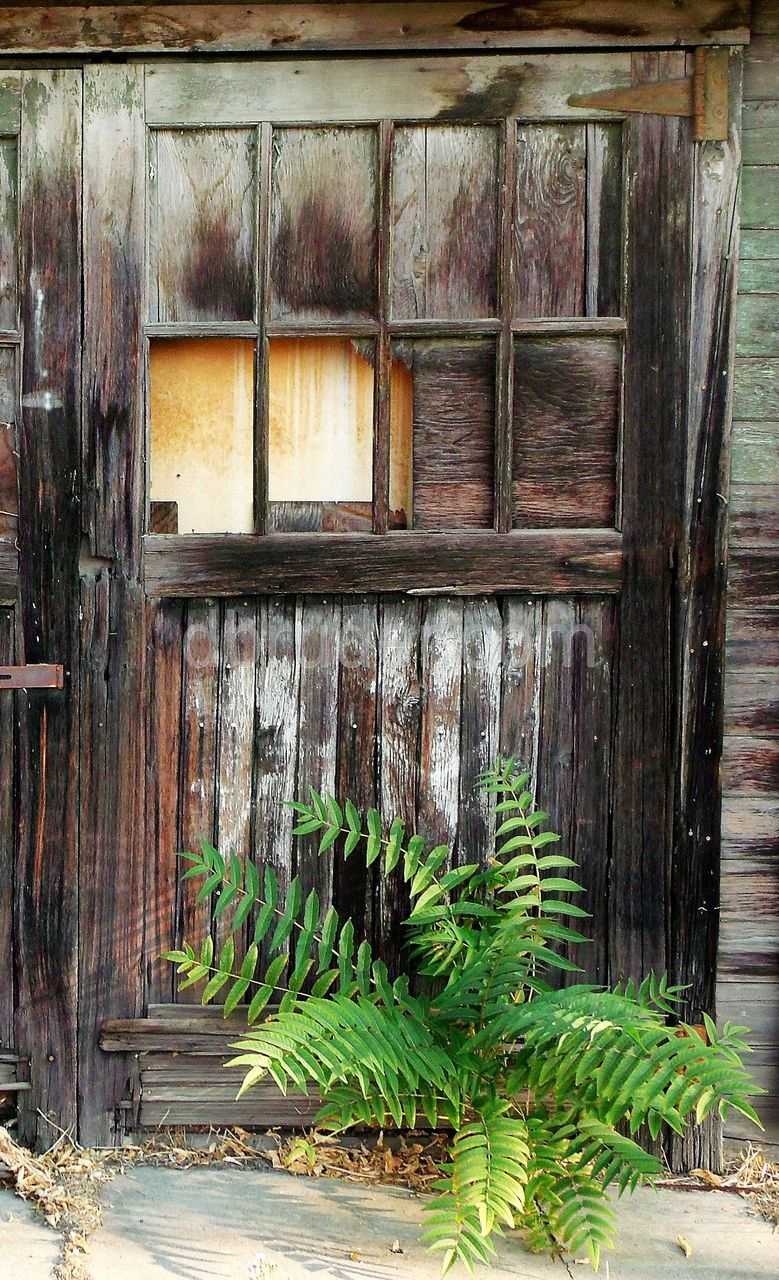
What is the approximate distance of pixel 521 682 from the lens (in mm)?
2525

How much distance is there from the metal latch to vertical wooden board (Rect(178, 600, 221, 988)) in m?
0.32

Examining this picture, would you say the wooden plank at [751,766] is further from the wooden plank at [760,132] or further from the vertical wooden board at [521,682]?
the wooden plank at [760,132]

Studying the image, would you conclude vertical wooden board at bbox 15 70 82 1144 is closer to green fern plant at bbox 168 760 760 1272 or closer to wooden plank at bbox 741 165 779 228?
green fern plant at bbox 168 760 760 1272

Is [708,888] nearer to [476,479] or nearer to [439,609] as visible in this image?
[439,609]

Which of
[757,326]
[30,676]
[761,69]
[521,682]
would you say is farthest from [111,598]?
[761,69]

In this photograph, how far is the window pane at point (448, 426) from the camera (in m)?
Result: 2.49

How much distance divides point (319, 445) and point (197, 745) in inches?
31.7

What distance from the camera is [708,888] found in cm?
252

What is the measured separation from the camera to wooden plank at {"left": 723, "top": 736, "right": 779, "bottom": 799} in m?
2.53

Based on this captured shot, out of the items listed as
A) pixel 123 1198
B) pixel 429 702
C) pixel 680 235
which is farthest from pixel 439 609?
pixel 123 1198

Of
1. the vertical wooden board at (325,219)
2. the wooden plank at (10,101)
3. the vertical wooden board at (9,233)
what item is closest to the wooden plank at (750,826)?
the vertical wooden board at (325,219)

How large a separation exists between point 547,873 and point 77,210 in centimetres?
198

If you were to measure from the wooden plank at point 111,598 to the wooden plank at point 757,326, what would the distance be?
145 cm

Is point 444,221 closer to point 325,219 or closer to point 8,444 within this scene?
point 325,219
